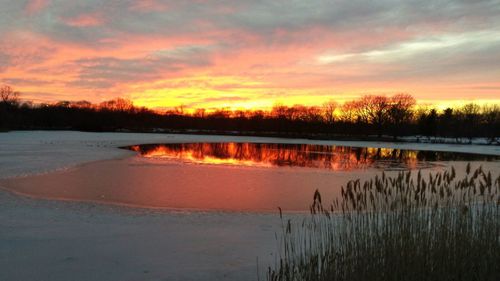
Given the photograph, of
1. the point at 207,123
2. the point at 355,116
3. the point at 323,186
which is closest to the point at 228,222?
the point at 323,186

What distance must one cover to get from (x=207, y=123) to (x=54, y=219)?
100.0 m

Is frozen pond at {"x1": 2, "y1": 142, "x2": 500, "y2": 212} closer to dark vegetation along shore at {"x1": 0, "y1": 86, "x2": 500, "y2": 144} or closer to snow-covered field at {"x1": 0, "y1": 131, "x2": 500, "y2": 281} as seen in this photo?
snow-covered field at {"x1": 0, "y1": 131, "x2": 500, "y2": 281}

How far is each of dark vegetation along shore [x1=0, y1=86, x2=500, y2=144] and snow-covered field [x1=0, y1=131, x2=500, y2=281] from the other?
55.3 metres

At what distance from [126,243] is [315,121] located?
83623 millimetres

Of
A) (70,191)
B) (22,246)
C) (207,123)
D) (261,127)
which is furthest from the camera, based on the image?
(207,123)

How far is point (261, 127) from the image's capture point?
92.5 meters

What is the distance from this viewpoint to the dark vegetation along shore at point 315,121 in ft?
215

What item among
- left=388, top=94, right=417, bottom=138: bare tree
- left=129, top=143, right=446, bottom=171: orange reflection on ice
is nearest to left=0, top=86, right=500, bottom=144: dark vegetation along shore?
left=388, top=94, right=417, bottom=138: bare tree

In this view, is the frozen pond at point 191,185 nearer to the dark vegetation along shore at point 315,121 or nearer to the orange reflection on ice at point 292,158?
the orange reflection on ice at point 292,158

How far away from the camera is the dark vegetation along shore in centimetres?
6544

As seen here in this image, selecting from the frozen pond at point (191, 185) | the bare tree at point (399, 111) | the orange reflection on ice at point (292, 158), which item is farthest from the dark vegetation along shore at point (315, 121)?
the frozen pond at point (191, 185)

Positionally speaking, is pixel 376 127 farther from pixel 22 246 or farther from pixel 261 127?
pixel 22 246

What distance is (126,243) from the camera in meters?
6.82

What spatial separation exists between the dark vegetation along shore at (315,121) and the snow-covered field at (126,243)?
55.3 meters
